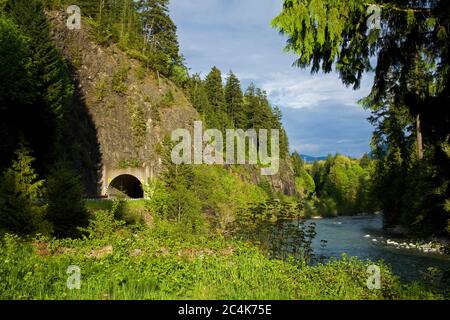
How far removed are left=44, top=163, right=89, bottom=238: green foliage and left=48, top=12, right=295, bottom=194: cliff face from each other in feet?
94.3

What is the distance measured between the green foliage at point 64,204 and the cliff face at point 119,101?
28.7 meters

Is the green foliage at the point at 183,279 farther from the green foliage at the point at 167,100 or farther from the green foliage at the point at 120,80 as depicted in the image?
the green foliage at the point at 167,100

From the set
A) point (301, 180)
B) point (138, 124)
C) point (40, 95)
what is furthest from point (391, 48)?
point (301, 180)

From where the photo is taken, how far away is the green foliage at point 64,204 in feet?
61.5

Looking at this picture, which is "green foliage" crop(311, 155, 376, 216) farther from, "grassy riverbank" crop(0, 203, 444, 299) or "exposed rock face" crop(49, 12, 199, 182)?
"grassy riverbank" crop(0, 203, 444, 299)

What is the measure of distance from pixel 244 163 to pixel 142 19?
32348 millimetres

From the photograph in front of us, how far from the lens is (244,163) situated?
256 ft

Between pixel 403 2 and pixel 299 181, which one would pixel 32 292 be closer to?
pixel 403 2

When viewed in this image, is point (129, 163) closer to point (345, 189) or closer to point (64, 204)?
point (64, 204)

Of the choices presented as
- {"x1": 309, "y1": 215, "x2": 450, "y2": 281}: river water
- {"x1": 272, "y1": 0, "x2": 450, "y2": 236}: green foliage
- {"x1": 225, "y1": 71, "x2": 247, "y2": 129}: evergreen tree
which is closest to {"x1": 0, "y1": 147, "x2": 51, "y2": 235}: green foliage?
{"x1": 309, "y1": 215, "x2": 450, "y2": 281}: river water

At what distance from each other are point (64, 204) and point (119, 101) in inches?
1434

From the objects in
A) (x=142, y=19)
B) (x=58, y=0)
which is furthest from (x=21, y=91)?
(x=142, y=19)

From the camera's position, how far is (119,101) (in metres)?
53.3

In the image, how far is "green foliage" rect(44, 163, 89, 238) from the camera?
61.5ft
